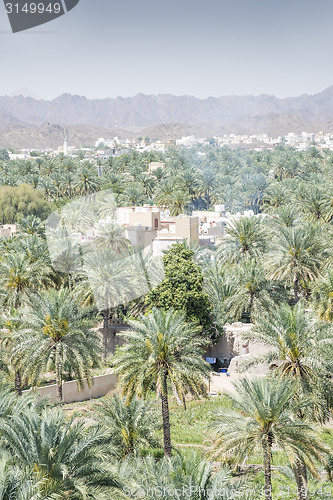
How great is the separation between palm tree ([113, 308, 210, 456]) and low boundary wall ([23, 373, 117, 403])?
5.94 m

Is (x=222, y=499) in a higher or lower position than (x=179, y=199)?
lower

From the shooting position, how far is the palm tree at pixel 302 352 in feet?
51.1

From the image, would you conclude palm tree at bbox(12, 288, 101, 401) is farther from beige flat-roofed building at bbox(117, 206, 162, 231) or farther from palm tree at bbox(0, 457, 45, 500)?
beige flat-roofed building at bbox(117, 206, 162, 231)

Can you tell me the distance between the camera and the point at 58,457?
40.4ft

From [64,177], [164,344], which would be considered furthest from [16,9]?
[64,177]

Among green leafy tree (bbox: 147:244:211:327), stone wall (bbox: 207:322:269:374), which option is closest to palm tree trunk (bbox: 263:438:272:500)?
green leafy tree (bbox: 147:244:211:327)

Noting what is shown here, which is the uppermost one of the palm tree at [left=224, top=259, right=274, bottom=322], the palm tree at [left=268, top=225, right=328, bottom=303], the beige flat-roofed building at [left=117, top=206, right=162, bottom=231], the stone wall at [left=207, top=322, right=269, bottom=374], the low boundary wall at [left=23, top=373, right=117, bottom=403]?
the beige flat-roofed building at [left=117, top=206, right=162, bottom=231]

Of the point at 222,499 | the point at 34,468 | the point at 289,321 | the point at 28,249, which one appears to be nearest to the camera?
the point at 222,499

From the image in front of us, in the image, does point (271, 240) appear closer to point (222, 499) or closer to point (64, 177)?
point (222, 499)

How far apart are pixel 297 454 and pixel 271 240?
888 inches

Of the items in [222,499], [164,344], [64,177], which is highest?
[64,177]

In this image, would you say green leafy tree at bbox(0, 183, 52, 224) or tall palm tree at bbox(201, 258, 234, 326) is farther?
green leafy tree at bbox(0, 183, 52, 224)

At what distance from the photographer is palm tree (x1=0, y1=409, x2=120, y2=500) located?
12094 mm

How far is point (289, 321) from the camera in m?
16.3
